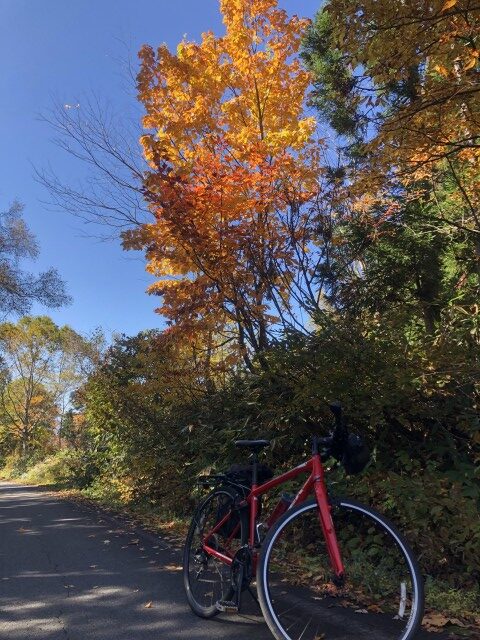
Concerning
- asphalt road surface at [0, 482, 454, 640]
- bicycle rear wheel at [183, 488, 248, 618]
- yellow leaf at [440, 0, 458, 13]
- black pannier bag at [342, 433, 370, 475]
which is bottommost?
asphalt road surface at [0, 482, 454, 640]

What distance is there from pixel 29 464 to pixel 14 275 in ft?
77.8

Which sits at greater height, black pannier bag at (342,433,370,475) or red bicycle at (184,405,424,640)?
black pannier bag at (342,433,370,475)

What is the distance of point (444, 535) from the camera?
407 cm

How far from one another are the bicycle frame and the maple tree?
418 centimetres

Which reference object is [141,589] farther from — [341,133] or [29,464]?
[29,464]

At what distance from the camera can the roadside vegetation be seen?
4.38 metres

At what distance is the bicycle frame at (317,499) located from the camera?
8.96 feet

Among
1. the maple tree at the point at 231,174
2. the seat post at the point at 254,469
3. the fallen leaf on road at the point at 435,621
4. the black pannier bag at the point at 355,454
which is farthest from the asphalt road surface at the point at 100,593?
the maple tree at the point at 231,174

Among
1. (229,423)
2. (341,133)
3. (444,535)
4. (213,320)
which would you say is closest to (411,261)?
(341,133)

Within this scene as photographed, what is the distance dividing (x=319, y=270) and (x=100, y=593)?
613cm

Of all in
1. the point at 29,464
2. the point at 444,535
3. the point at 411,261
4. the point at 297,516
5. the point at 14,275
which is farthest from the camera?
the point at 29,464

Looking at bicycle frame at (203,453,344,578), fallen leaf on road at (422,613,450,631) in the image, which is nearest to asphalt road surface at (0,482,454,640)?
fallen leaf on road at (422,613,450,631)

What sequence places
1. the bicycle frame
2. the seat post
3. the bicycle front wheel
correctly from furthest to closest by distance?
the seat post < the bicycle frame < the bicycle front wheel

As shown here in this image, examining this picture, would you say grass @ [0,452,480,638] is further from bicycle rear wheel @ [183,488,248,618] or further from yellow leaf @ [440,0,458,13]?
yellow leaf @ [440,0,458,13]
